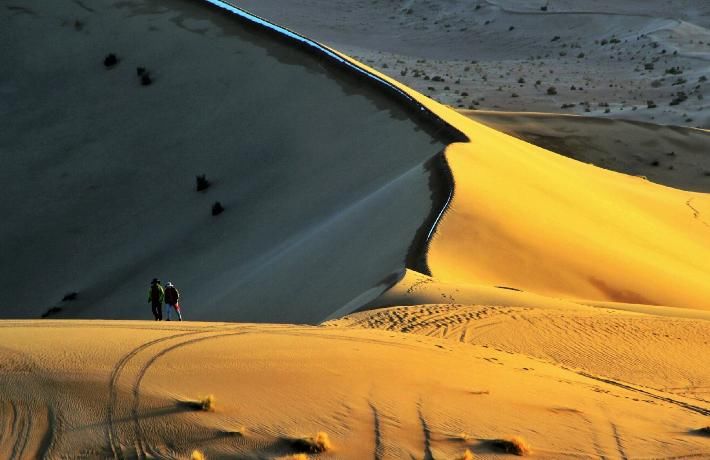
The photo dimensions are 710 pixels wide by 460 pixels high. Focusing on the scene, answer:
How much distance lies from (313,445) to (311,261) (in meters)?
9.30

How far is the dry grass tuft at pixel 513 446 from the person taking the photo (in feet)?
24.3

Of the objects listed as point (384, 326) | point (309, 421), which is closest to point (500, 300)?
point (384, 326)

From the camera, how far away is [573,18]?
205 ft

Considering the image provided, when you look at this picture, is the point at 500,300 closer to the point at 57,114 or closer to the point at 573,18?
the point at 57,114

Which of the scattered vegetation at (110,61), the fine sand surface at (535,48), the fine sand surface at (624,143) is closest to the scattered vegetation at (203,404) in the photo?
the scattered vegetation at (110,61)

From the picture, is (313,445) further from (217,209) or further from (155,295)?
(217,209)

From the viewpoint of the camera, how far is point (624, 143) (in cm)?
3253

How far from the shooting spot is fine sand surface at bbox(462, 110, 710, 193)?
102ft

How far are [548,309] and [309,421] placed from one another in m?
5.54

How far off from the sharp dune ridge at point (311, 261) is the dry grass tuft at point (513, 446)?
0.05ft

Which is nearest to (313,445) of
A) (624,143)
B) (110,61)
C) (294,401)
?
(294,401)

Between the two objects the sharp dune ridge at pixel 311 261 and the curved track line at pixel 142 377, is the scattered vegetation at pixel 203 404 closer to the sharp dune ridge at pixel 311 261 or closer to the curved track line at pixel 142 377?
the sharp dune ridge at pixel 311 261

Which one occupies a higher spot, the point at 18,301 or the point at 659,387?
the point at 659,387

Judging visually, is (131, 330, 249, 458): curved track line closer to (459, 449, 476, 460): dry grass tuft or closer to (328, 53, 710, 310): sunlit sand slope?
(459, 449, 476, 460): dry grass tuft
